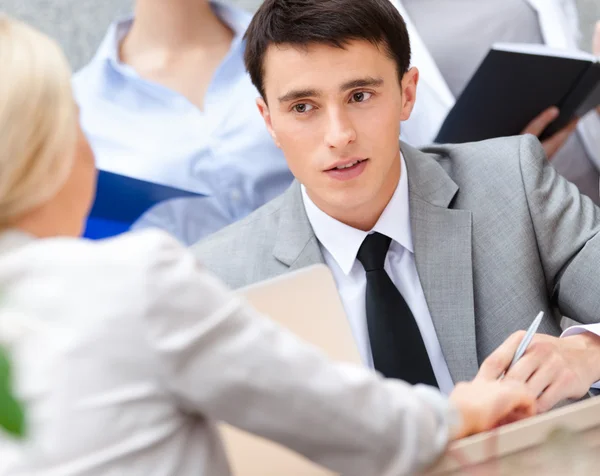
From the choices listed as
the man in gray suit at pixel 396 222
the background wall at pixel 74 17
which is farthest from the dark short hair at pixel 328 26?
the background wall at pixel 74 17

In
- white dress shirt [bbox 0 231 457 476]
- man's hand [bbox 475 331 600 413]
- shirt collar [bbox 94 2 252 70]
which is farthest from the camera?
shirt collar [bbox 94 2 252 70]

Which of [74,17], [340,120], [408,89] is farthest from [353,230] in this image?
[74,17]

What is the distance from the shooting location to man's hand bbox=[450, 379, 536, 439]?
2.85ft

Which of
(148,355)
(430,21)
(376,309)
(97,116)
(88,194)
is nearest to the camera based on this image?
(148,355)

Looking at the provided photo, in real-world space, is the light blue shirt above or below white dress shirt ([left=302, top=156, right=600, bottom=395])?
below

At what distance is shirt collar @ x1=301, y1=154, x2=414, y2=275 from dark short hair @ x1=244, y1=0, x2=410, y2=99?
234 mm

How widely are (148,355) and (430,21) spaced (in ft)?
5.83

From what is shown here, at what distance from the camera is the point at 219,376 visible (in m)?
0.69

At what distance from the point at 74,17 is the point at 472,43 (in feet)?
3.38

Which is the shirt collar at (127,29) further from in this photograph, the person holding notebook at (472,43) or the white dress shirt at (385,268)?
the white dress shirt at (385,268)

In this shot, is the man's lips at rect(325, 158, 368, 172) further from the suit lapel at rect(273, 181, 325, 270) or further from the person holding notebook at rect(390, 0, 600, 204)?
the person holding notebook at rect(390, 0, 600, 204)

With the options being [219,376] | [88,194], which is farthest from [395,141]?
→ [219,376]

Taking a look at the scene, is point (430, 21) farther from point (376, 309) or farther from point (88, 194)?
point (88, 194)

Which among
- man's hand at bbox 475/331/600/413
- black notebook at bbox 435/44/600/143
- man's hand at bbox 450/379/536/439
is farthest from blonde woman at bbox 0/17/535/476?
black notebook at bbox 435/44/600/143
